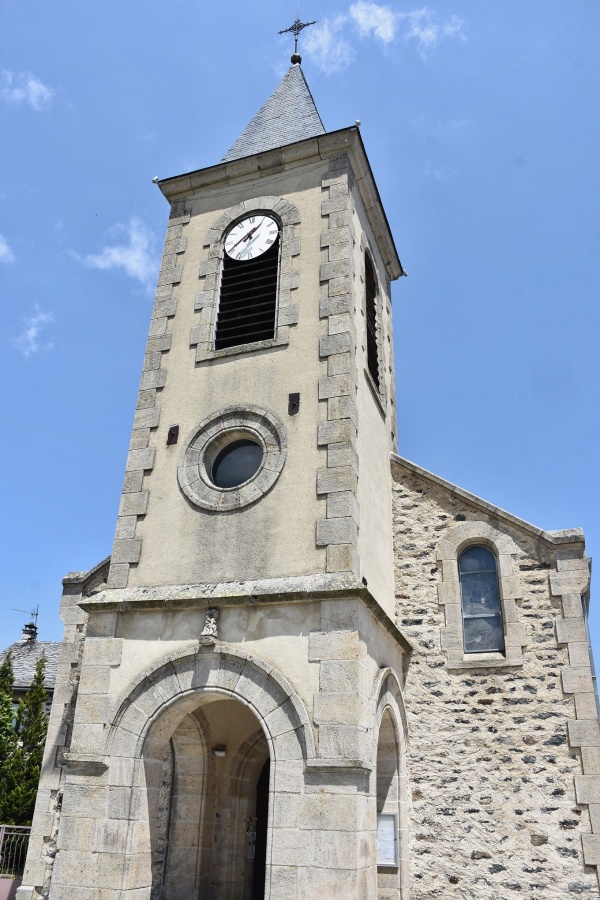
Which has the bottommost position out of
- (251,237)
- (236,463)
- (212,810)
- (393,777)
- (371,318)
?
(212,810)

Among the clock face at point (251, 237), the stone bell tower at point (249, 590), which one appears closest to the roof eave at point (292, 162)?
the stone bell tower at point (249, 590)

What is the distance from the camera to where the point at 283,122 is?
467 inches

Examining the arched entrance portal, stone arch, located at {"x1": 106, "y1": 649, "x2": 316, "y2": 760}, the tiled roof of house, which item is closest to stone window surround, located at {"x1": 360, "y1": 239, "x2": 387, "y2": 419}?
stone arch, located at {"x1": 106, "y1": 649, "x2": 316, "y2": 760}

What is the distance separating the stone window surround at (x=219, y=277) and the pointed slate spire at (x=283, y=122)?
3.71 feet

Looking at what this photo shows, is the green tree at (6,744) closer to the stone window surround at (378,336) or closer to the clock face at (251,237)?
the stone window surround at (378,336)

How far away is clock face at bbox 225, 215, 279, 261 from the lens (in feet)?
33.7

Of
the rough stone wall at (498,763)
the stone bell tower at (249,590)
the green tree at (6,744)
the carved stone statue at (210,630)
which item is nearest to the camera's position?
the stone bell tower at (249,590)

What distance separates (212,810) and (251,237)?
25.5 ft

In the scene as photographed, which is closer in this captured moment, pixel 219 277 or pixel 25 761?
pixel 219 277

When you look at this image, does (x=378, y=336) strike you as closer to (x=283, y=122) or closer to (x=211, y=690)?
(x=283, y=122)

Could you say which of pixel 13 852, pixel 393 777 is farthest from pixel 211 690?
pixel 13 852

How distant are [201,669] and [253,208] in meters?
6.66

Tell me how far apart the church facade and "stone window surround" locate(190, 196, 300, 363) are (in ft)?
0.13

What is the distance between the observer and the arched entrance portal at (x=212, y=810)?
8547 millimetres
